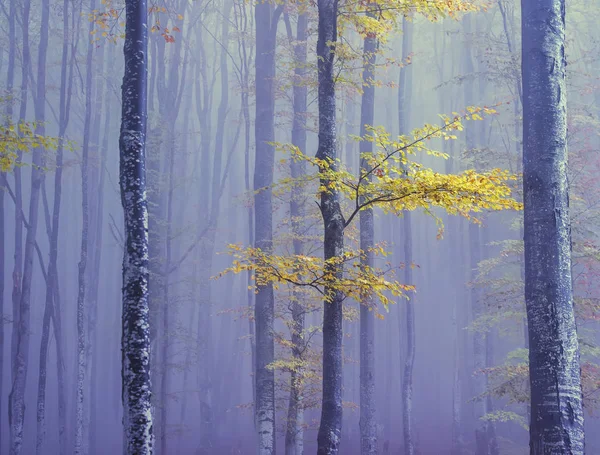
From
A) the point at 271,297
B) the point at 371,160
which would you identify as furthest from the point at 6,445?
the point at 371,160

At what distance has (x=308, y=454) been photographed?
2419cm

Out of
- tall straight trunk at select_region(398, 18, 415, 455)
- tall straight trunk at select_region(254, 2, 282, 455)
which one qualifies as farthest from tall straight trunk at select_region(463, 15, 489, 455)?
tall straight trunk at select_region(254, 2, 282, 455)

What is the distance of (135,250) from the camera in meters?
7.45

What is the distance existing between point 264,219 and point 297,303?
Answer: 2.48 metres

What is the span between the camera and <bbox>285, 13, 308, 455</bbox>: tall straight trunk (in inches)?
538

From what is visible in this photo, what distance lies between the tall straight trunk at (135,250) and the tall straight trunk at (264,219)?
4.59 meters

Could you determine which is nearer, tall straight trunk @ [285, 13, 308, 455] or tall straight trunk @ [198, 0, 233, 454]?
tall straight trunk @ [285, 13, 308, 455]

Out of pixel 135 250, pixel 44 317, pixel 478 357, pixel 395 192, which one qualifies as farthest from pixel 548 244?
pixel 44 317

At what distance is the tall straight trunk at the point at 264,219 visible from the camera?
1269 centimetres

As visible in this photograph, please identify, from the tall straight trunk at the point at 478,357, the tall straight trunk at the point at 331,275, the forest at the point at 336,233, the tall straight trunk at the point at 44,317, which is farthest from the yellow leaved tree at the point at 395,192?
the tall straight trunk at the point at 44,317

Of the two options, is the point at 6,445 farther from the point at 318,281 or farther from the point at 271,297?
the point at 318,281

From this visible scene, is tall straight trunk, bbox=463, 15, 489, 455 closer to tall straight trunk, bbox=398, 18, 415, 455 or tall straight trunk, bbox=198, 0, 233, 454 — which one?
tall straight trunk, bbox=398, 18, 415, 455

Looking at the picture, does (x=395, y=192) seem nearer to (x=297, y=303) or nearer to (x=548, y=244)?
(x=548, y=244)

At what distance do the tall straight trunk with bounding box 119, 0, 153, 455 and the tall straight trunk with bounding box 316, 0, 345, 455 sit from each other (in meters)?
2.49
